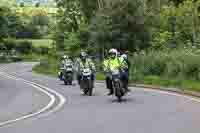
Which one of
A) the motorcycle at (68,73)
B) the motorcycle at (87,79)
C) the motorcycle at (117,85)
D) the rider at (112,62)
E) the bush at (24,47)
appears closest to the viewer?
the motorcycle at (117,85)

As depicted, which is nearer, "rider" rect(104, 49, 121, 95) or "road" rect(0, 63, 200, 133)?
"road" rect(0, 63, 200, 133)

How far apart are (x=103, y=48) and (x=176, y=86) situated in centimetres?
1872

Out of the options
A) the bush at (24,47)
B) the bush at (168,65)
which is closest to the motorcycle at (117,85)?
the bush at (168,65)

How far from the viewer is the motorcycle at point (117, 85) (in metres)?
19.5

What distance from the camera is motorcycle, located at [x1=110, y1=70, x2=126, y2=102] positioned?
19.5 metres

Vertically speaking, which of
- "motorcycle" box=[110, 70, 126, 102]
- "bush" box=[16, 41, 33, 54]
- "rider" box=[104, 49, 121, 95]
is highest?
"rider" box=[104, 49, 121, 95]

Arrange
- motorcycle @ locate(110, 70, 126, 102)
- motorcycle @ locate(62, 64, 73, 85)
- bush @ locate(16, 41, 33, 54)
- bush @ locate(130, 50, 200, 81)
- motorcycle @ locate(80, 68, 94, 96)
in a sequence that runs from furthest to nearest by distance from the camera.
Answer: bush @ locate(16, 41, 33, 54) < motorcycle @ locate(62, 64, 73, 85) < bush @ locate(130, 50, 200, 81) < motorcycle @ locate(80, 68, 94, 96) < motorcycle @ locate(110, 70, 126, 102)

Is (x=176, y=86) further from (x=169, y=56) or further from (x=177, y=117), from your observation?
(x=177, y=117)

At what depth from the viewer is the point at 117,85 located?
19.4 metres

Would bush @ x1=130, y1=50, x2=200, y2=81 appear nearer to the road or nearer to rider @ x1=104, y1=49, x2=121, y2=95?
the road

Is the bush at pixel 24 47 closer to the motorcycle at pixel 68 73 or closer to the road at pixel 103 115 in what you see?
the motorcycle at pixel 68 73

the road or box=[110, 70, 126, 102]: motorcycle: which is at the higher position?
box=[110, 70, 126, 102]: motorcycle

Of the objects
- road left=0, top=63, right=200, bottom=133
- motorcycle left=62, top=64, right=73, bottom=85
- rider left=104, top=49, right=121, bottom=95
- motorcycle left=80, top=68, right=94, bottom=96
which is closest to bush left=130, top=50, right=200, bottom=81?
motorcycle left=62, top=64, right=73, bottom=85

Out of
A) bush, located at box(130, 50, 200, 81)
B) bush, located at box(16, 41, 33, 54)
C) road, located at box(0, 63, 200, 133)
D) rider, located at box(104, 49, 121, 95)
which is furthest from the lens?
bush, located at box(16, 41, 33, 54)
